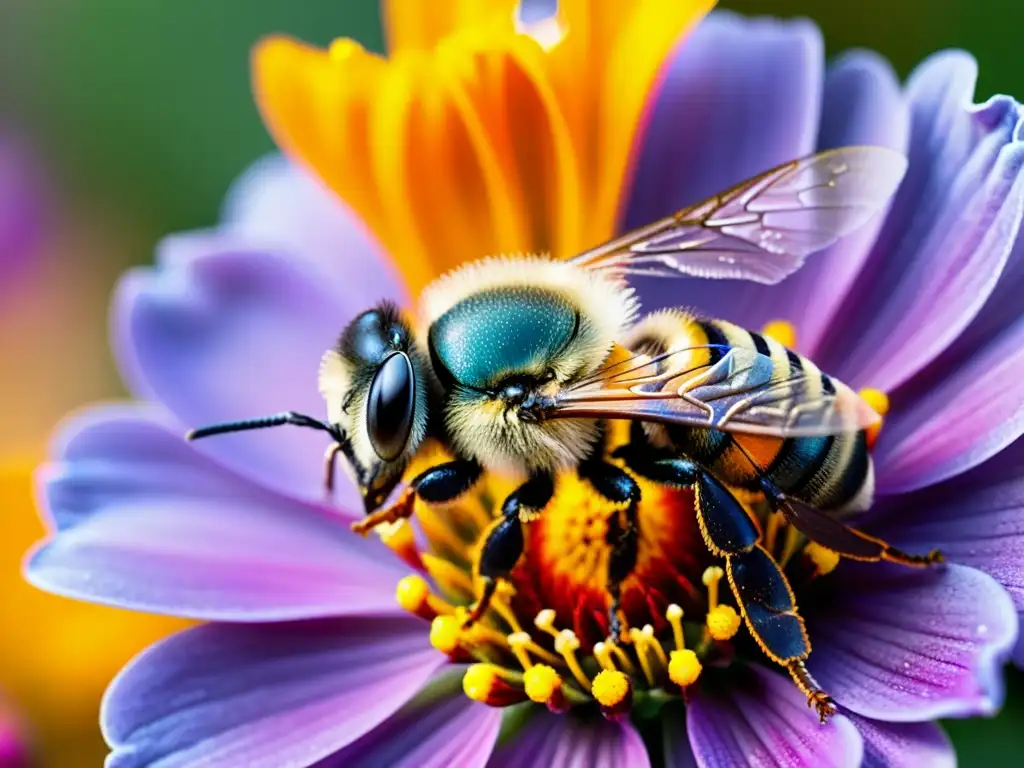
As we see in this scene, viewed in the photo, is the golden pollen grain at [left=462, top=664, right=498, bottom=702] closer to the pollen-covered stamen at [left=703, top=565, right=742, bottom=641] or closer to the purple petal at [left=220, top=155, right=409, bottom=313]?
the pollen-covered stamen at [left=703, top=565, right=742, bottom=641]

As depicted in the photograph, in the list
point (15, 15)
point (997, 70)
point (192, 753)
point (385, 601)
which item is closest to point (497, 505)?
point (385, 601)

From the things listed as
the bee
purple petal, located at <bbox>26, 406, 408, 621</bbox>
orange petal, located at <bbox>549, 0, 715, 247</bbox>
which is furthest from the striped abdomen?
purple petal, located at <bbox>26, 406, 408, 621</bbox>

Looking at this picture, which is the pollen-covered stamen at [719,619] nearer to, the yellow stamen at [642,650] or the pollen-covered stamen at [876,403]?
the yellow stamen at [642,650]

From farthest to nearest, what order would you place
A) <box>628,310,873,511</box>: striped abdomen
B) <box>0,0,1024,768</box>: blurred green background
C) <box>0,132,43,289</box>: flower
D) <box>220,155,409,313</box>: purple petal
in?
<box>0,132,43,289</box>: flower
<box>0,0,1024,768</box>: blurred green background
<box>220,155,409,313</box>: purple petal
<box>628,310,873,511</box>: striped abdomen

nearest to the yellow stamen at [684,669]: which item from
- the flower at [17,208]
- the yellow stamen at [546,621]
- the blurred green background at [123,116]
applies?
the yellow stamen at [546,621]

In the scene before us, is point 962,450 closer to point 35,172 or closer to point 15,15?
point 35,172

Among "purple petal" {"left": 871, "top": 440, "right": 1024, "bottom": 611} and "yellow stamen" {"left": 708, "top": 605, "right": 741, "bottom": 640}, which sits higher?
"purple petal" {"left": 871, "top": 440, "right": 1024, "bottom": 611}

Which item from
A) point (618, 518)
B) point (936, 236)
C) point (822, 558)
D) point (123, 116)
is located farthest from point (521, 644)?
point (123, 116)

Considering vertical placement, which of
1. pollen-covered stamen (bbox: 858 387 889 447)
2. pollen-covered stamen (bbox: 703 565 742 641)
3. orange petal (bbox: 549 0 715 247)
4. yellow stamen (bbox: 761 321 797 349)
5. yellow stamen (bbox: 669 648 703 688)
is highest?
orange petal (bbox: 549 0 715 247)
